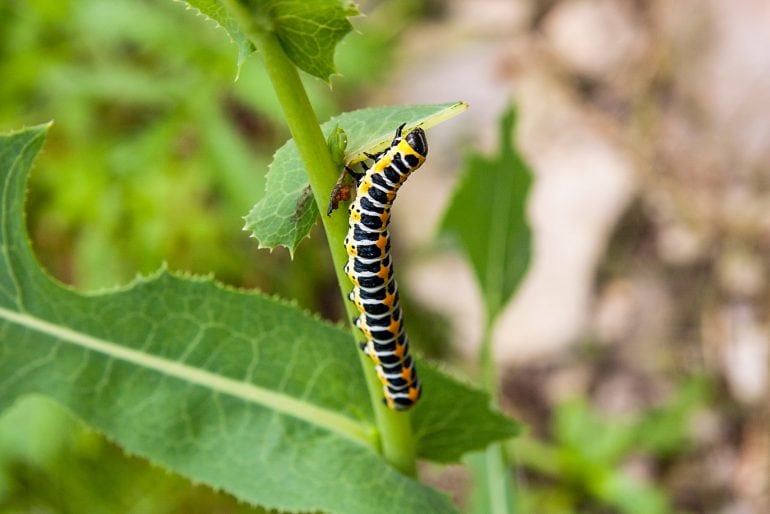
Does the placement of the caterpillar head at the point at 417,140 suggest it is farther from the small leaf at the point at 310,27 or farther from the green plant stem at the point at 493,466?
the green plant stem at the point at 493,466

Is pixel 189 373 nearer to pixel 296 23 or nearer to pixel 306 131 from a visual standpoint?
pixel 306 131

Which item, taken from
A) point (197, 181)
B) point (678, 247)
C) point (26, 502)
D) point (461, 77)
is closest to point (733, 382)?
point (678, 247)

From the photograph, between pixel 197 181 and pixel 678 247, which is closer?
pixel 197 181

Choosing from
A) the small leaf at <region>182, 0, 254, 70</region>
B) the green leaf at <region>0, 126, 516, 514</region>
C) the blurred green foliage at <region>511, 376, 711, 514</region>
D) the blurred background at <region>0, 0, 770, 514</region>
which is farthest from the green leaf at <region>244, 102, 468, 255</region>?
the blurred green foliage at <region>511, 376, 711, 514</region>

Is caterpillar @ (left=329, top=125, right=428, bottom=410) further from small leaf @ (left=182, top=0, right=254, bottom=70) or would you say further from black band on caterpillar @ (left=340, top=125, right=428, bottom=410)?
small leaf @ (left=182, top=0, right=254, bottom=70)

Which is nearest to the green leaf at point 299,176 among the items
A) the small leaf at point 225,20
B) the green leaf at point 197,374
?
the small leaf at point 225,20

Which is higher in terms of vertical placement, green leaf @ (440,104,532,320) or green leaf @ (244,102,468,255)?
green leaf @ (244,102,468,255)

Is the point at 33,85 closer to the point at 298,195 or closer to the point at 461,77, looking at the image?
the point at 461,77
